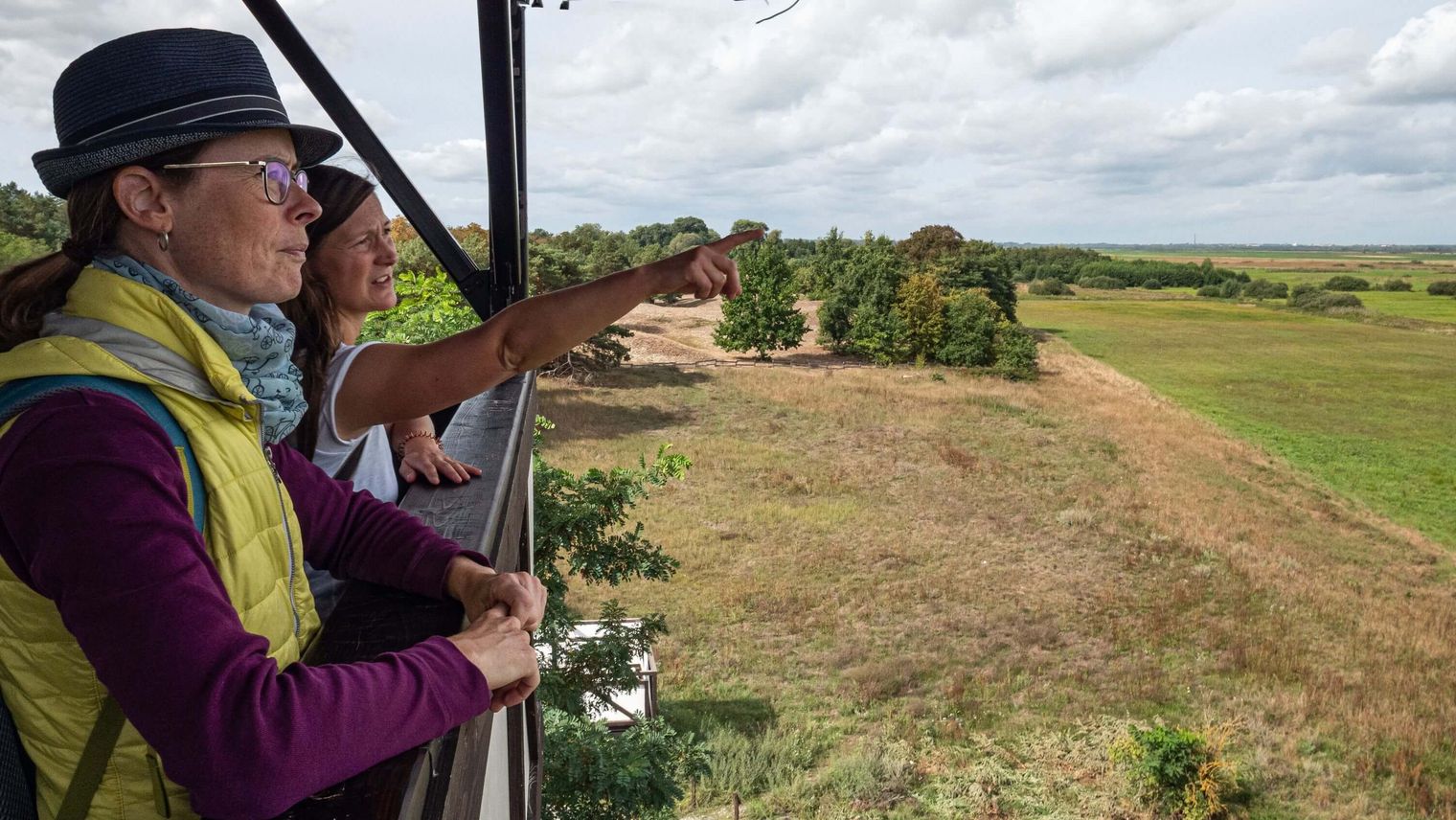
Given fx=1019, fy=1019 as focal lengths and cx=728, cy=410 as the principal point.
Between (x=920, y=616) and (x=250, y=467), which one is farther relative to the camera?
(x=920, y=616)

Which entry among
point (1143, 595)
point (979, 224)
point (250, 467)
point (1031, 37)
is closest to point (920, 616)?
point (1143, 595)

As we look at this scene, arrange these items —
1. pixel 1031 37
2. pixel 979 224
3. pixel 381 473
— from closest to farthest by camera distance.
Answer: pixel 381 473 < pixel 979 224 < pixel 1031 37

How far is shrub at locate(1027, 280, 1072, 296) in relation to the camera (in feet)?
154

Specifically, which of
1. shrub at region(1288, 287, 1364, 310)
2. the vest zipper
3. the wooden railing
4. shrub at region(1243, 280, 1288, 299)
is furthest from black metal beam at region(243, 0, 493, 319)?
shrub at region(1243, 280, 1288, 299)

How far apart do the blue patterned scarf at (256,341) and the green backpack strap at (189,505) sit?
0.28 feet

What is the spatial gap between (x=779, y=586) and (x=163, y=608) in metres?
12.9

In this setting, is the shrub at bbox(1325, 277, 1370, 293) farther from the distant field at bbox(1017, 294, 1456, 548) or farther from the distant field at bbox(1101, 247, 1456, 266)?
the distant field at bbox(1101, 247, 1456, 266)

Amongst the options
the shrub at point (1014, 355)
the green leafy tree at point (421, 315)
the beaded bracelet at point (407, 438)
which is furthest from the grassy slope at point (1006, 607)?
the beaded bracelet at point (407, 438)

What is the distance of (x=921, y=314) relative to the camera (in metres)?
26.2

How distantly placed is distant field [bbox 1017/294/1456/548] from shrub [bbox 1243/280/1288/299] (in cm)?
276

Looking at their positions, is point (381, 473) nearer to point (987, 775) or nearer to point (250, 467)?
point (250, 467)

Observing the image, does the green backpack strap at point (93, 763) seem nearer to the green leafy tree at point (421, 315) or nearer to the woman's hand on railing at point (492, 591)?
the woman's hand on railing at point (492, 591)

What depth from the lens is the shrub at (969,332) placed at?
2617 centimetres

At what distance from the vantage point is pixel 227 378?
0.54 metres
